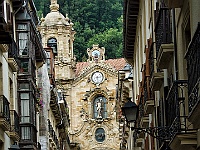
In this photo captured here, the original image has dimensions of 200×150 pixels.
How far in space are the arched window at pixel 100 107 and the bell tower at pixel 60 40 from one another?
4.89m

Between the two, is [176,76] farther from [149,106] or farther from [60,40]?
[60,40]

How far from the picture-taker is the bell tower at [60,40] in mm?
99062

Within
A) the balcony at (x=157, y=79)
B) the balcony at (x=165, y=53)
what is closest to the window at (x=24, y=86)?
the balcony at (x=157, y=79)

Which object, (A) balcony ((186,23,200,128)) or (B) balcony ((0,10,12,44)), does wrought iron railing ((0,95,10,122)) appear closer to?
(B) balcony ((0,10,12,44))

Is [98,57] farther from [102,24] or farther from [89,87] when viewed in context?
A: [102,24]

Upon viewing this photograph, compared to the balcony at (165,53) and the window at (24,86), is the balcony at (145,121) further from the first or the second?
the balcony at (165,53)

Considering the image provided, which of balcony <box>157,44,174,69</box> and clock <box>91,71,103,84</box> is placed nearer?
balcony <box>157,44,174,69</box>

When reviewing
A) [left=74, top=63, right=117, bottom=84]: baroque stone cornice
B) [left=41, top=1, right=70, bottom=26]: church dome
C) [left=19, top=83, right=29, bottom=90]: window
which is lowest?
[left=19, top=83, right=29, bottom=90]: window

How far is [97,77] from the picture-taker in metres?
99.3

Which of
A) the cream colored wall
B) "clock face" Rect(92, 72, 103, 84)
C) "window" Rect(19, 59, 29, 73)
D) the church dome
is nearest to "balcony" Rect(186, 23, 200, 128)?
"window" Rect(19, 59, 29, 73)

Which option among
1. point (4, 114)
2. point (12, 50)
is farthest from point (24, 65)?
point (4, 114)

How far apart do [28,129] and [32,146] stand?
2.46ft

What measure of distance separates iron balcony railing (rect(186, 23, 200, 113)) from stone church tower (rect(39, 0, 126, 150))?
8293cm

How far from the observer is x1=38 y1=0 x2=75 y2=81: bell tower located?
325 ft
